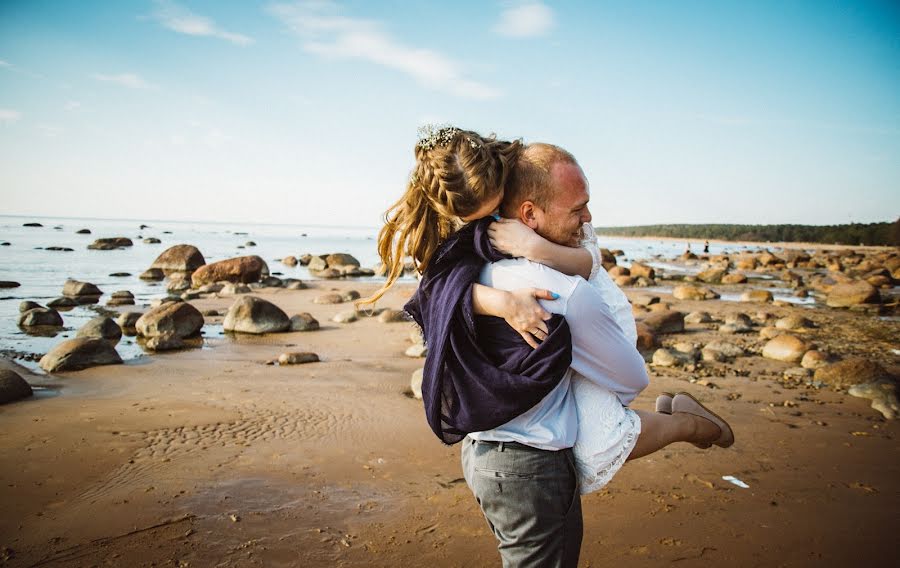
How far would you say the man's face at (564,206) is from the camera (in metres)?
2.02

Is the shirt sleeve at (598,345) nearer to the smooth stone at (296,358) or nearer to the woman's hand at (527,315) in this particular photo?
the woman's hand at (527,315)

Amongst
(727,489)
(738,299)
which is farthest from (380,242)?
(738,299)

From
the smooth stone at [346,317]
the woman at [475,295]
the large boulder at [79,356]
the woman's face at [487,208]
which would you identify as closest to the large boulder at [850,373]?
the woman at [475,295]

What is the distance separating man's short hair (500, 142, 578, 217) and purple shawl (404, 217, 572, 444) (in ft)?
0.52

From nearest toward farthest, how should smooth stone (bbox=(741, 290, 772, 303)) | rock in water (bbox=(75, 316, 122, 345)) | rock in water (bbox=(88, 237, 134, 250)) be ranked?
rock in water (bbox=(75, 316, 122, 345)) < smooth stone (bbox=(741, 290, 772, 303)) < rock in water (bbox=(88, 237, 134, 250))

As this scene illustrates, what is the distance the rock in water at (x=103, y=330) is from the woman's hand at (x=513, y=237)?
9.77 meters

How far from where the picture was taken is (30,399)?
608 centimetres

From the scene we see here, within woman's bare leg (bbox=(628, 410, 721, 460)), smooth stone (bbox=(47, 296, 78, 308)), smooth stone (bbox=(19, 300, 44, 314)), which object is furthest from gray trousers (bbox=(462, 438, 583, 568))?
smooth stone (bbox=(47, 296, 78, 308))

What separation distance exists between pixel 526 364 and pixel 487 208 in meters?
0.63

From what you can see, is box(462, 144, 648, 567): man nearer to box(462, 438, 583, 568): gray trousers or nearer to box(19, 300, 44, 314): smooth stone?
box(462, 438, 583, 568): gray trousers

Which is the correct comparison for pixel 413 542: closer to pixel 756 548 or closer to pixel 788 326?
pixel 756 548

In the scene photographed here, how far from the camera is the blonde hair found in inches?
77.8

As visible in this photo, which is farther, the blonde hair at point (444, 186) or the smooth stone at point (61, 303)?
the smooth stone at point (61, 303)

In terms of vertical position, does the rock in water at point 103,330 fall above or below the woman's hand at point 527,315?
below
